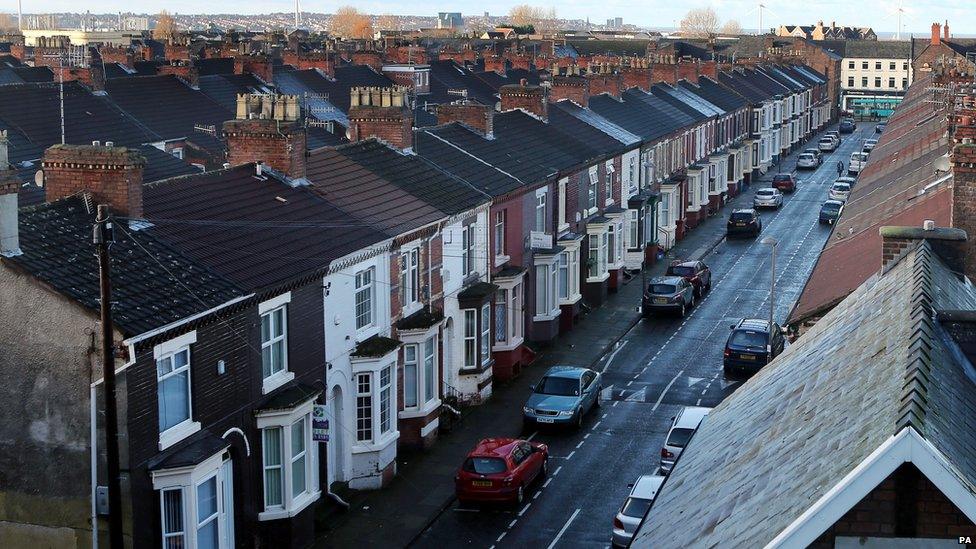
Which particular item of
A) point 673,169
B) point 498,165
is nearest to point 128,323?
point 498,165

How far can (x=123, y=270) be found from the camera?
2377 cm

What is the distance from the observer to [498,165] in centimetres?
4503

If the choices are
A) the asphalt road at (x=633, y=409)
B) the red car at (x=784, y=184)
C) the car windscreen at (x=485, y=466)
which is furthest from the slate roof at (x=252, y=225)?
the red car at (x=784, y=184)

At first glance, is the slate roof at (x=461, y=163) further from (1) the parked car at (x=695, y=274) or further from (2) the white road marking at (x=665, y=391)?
(1) the parked car at (x=695, y=274)

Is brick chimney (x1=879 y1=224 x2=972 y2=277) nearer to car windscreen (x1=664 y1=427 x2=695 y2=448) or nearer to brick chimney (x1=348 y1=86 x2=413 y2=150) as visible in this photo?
car windscreen (x1=664 y1=427 x2=695 y2=448)

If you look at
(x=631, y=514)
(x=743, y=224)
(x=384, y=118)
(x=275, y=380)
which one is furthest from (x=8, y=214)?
(x=743, y=224)

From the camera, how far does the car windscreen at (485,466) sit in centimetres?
3066

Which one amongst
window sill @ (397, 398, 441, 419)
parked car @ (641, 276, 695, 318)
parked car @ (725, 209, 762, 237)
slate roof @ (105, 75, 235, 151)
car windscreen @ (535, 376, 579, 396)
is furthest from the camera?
parked car @ (725, 209, 762, 237)

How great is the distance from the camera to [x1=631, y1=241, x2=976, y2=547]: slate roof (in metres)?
11.2

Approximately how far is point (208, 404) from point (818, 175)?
266 ft

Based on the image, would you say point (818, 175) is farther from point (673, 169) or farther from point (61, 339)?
point (61, 339)

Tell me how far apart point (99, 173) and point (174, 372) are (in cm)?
467

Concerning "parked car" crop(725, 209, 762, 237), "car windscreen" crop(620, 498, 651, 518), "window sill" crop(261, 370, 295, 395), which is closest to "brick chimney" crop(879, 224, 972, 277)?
"car windscreen" crop(620, 498, 651, 518)

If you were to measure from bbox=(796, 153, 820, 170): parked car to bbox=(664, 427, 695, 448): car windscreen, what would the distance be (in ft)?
242
